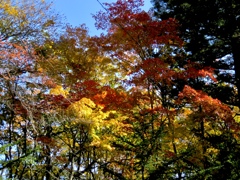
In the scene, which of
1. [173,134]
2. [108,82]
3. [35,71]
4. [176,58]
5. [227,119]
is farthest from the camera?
[108,82]

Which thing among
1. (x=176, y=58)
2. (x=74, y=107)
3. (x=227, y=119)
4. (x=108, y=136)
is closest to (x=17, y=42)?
(x=74, y=107)

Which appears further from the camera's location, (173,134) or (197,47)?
(197,47)

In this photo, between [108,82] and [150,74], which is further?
[108,82]

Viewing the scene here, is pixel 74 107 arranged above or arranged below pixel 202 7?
below

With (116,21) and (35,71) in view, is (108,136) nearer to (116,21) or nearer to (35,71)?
(35,71)

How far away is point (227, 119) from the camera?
8156 millimetres

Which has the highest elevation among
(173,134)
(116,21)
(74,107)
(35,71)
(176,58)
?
(116,21)

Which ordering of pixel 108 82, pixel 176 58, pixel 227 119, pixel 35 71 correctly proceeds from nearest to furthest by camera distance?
pixel 227 119, pixel 35 71, pixel 176 58, pixel 108 82

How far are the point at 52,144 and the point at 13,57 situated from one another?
12.1 ft

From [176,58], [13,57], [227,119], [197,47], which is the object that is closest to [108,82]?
[176,58]

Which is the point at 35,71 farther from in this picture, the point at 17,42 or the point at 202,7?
the point at 202,7

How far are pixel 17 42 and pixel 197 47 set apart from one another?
6.57 metres

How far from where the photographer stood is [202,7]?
403 inches

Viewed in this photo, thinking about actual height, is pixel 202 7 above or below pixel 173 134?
above
